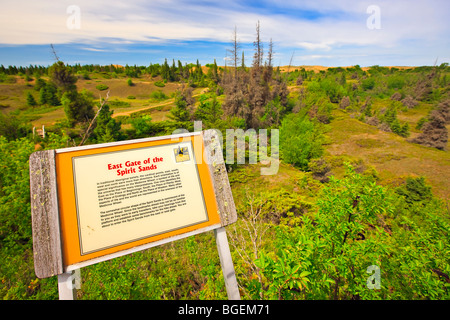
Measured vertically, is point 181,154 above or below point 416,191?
above

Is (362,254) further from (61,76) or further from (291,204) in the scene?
(61,76)

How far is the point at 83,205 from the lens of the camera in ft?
8.68

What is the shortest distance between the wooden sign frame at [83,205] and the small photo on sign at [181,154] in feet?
0.12

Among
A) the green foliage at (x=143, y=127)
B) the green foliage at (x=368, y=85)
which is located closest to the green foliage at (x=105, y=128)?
the green foliage at (x=143, y=127)

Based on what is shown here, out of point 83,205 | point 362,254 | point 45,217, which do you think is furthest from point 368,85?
point 45,217

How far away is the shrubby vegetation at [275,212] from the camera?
10.3 ft

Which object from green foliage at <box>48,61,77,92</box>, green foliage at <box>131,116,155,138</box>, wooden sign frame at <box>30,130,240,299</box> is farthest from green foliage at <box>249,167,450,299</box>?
green foliage at <box>48,61,77,92</box>

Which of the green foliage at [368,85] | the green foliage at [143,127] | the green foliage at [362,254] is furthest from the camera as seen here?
the green foliage at [368,85]

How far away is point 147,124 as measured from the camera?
81.0ft

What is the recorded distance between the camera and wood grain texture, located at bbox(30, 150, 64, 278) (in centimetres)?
236

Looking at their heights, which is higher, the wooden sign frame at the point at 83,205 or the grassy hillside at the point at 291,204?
the wooden sign frame at the point at 83,205

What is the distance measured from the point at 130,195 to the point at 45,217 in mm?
976

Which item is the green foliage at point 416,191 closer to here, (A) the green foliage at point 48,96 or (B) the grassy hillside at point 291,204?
(B) the grassy hillside at point 291,204
